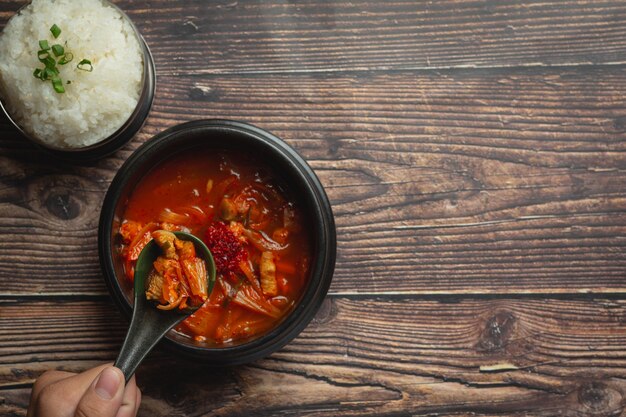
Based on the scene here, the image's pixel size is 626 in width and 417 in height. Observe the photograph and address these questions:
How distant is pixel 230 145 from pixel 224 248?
288 millimetres

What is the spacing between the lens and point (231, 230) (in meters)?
1.85

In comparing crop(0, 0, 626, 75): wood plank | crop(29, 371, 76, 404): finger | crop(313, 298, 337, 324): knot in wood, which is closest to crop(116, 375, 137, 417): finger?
crop(29, 371, 76, 404): finger

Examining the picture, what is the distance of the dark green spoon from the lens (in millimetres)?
1688

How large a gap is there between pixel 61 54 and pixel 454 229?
1.28m

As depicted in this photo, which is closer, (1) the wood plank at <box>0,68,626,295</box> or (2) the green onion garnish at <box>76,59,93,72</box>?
(2) the green onion garnish at <box>76,59,93,72</box>

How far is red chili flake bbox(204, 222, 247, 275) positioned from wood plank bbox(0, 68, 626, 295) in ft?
1.25

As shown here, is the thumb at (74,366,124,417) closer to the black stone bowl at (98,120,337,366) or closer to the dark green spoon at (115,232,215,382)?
the dark green spoon at (115,232,215,382)

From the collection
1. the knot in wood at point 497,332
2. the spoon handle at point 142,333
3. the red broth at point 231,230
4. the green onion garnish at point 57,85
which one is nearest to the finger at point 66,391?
the spoon handle at point 142,333

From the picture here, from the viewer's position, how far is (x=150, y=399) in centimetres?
208

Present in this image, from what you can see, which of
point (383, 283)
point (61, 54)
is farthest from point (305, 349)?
point (61, 54)

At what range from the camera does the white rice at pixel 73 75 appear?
1.95 m

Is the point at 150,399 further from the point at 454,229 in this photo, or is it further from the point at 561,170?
the point at 561,170

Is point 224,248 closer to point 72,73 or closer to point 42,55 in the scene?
point 72,73

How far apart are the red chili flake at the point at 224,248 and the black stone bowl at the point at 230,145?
0.20 metres
